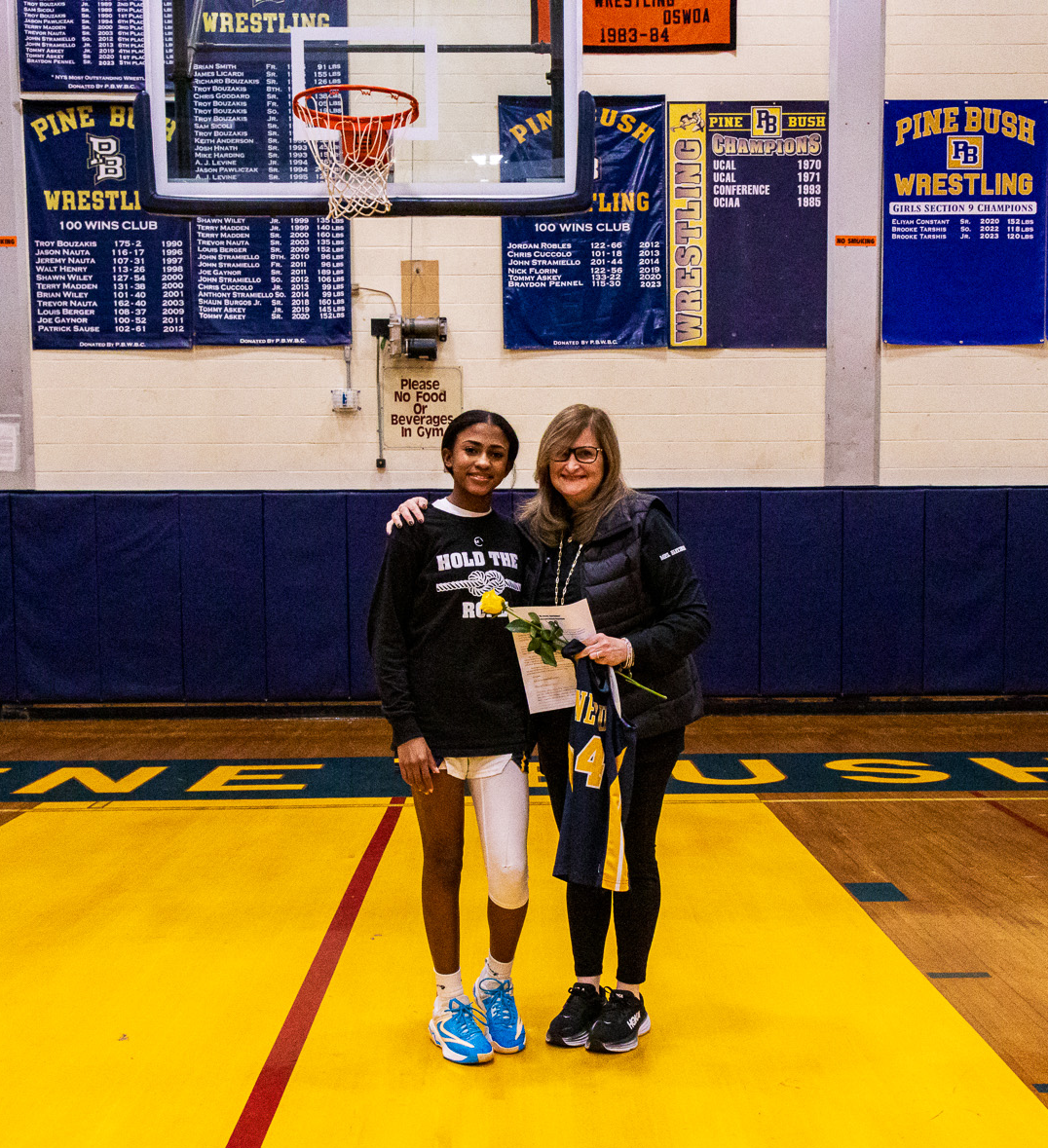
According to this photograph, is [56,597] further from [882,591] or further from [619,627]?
[882,591]

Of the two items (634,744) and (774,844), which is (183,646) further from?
(634,744)

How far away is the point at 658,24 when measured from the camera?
6.64 meters

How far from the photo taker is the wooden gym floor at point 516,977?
2295 mm

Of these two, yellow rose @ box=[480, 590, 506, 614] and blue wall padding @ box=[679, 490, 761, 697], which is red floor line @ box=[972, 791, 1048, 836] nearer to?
blue wall padding @ box=[679, 490, 761, 697]

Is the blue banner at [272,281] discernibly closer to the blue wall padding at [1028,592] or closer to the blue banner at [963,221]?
the blue banner at [963,221]

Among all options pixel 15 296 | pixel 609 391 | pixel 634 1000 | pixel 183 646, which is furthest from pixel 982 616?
pixel 15 296

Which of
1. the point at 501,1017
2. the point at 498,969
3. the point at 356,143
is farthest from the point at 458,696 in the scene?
the point at 356,143

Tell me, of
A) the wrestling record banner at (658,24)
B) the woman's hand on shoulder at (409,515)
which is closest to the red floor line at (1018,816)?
the woman's hand on shoulder at (409,515)

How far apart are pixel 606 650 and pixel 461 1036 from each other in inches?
43.7

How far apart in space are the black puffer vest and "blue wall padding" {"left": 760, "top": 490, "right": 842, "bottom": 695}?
4409mm

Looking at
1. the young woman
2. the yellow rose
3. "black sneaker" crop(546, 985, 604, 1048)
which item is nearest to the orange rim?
the young woman

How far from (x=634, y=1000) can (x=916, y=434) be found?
545 centimetres

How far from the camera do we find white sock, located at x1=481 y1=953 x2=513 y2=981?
100 inches

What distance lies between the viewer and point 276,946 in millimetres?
3207
